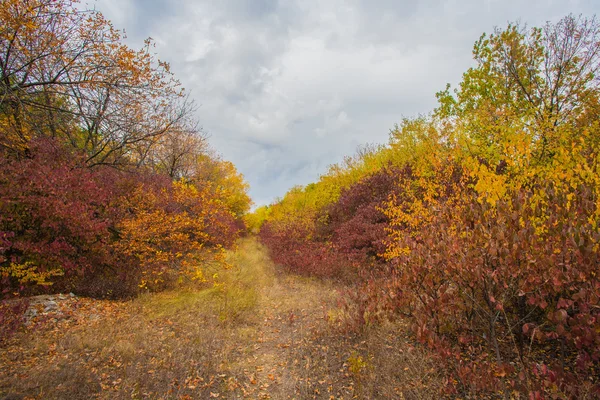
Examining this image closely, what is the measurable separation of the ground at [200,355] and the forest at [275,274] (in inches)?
1.5

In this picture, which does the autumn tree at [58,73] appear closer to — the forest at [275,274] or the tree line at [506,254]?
the forest at [275,274]

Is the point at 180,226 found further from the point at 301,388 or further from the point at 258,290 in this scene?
the point at 301,388

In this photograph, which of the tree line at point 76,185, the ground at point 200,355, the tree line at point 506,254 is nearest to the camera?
the tree line at point 506,254

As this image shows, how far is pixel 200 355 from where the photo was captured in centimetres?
560

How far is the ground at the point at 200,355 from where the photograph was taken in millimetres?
4379

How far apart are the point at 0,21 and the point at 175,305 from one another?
766 centimetres

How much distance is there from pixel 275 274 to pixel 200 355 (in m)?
7.20

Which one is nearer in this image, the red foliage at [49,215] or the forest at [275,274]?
the forest at [275,274]

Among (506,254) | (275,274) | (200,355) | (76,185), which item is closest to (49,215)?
(76,185)

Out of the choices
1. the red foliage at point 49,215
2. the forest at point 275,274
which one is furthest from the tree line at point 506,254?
the red foliage at point 49,215

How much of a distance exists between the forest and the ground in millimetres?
38

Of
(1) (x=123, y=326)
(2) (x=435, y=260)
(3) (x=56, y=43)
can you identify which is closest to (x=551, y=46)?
(2) (x=435, y=260)

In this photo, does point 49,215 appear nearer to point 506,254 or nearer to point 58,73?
point 58,73

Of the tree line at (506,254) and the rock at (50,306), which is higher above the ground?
the tree line at (506,254)
